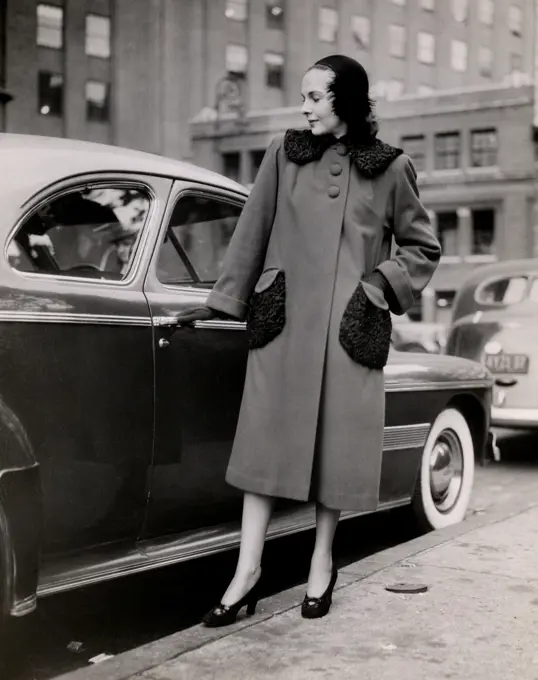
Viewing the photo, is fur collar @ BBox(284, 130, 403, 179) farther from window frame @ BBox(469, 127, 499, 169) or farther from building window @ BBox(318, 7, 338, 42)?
window frame @ BBox(469, 127, 499, 169)

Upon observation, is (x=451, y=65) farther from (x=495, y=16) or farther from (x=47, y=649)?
(x=47, y=649)

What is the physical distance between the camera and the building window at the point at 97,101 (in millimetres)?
33506

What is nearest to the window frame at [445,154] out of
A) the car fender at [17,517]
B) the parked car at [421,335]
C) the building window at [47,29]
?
the building window at [47,29]

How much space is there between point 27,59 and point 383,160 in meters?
16.4

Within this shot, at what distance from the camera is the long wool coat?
3.30 meters

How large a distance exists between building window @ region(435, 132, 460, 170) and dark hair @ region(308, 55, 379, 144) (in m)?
38.0

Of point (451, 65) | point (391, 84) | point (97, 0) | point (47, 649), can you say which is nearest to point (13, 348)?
point (47, 649)

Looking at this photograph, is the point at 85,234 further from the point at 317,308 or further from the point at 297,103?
the point at 297,103

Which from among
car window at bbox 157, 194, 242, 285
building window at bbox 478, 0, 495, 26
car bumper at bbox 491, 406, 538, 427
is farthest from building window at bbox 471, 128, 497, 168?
car window at bbox 157, 194, 242, 285

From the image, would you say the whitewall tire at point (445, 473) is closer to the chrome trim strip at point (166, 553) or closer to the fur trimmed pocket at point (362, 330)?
the chrome trim strip at point (166, 553)

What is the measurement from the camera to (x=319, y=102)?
3.37m

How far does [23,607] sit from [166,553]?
2.67 feet

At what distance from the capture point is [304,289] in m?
3.34

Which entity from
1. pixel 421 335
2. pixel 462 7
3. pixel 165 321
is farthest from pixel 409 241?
pixel 421 335
